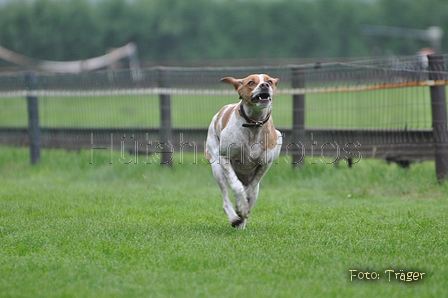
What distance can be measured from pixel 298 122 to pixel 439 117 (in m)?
2.41

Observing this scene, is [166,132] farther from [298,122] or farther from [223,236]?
[223,236]

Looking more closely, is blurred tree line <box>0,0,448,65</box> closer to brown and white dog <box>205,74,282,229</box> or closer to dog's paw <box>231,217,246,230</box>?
brown and white dog <box>205,74,282,229</box>

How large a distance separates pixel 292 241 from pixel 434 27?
43853mm

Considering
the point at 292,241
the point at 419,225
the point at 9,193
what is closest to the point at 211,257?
the point at 292,241

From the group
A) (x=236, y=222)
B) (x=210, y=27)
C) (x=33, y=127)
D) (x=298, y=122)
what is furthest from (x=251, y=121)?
(x=210, y=27)

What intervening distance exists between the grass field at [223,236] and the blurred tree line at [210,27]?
36231 millimetres

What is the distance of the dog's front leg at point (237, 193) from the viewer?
615cm

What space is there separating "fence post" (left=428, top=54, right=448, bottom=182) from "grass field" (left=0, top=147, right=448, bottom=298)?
271mm

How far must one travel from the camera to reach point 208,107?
12.1 metres

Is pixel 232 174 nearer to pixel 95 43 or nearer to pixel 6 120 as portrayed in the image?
pixel 6 120

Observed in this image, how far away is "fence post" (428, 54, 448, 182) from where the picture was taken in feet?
29.4

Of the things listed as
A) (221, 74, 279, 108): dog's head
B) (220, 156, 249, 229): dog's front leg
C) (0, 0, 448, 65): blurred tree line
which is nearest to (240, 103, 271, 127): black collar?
(221, 74, 279, 108): dog's head

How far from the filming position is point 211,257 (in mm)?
5219

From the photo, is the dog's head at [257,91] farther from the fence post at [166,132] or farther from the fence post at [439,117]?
the fence post at [166,132]
